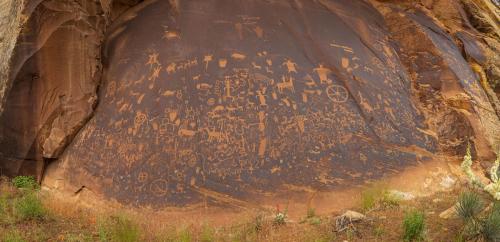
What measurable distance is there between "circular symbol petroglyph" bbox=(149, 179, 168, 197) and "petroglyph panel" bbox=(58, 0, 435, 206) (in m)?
0.02

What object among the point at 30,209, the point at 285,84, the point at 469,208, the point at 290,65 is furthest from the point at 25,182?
the point at 469,208

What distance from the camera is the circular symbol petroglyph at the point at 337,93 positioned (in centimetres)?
652

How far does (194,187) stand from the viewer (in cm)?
580

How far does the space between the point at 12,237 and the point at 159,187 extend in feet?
5.29

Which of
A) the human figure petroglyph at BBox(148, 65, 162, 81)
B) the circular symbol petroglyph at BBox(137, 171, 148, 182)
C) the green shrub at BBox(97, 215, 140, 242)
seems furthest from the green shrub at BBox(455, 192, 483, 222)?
the human figure petroglyph at BBox(148, 65, 162, 81)

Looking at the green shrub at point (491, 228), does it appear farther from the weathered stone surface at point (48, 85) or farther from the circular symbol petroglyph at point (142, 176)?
the weathered stone surface at point (48, 85)

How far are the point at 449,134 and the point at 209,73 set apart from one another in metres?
3.15

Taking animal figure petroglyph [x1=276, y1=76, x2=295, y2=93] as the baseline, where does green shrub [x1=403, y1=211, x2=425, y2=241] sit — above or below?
below

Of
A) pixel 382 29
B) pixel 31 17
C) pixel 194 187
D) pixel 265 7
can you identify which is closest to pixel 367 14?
pixel 382 29

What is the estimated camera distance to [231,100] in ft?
20.7

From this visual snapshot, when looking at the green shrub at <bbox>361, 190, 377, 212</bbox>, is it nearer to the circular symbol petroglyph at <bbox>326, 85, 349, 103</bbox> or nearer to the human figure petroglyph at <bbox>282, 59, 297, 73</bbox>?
the circular symbol petroglyph at <bbox>326, 85, 349, 103</bbox>

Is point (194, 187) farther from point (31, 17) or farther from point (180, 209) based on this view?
point (31, 17)

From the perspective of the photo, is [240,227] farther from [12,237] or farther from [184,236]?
[12,237]

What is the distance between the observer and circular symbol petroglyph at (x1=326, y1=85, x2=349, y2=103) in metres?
6.52
